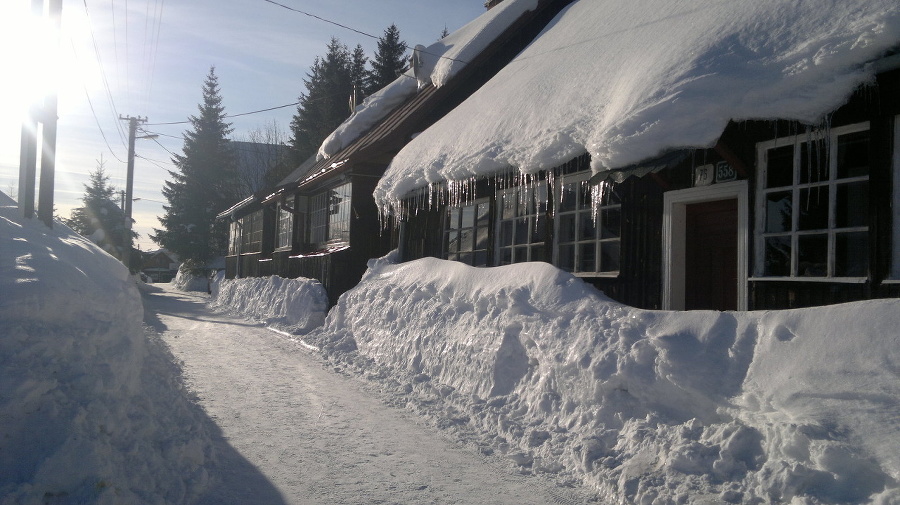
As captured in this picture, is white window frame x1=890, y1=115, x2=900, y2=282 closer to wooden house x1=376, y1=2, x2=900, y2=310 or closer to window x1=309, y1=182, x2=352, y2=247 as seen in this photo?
wooden house x1=376, y1=2, x2=900, y2=310

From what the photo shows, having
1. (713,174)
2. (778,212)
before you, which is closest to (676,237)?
(713,174)

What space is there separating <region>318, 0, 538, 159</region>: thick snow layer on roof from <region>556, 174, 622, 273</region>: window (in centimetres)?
646

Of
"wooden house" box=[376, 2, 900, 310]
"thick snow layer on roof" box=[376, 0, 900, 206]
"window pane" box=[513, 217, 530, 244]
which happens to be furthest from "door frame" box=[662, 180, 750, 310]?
"window pane" box=[513, 217, 530, 244]

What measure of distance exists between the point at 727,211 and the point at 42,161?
717 centimetres

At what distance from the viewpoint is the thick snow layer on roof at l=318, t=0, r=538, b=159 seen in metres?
14.1

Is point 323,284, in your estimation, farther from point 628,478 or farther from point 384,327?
point 628,478

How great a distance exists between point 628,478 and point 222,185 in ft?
136

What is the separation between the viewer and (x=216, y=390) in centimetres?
779

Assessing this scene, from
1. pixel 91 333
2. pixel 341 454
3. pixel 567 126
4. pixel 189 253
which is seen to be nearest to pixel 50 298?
pixel 91 333

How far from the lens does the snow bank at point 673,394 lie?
377 cm

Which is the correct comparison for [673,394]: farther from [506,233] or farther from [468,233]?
[468,233]

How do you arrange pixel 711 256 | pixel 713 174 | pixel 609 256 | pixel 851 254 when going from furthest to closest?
pixel 609 256
pixel 711 256
pixel 713 174
pixel 851 254

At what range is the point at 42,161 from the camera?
6.96 metres

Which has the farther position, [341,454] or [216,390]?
[216,390]
